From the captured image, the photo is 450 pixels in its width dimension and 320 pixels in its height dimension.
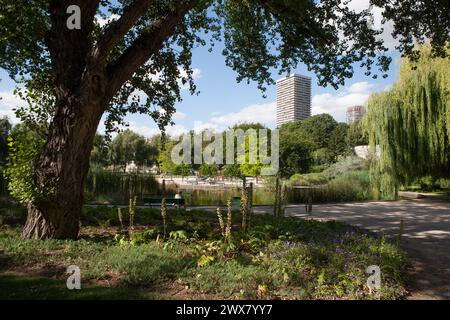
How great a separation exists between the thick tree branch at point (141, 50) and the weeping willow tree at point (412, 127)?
44.0ft

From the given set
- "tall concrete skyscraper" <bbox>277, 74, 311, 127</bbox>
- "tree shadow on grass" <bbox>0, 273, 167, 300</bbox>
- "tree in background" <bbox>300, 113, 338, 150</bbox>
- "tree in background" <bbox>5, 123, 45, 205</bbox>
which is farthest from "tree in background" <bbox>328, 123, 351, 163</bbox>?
"tree shadow on grass" <bbox>0, 273, 167, 300</bbox>

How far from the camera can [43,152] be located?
21.3 ft

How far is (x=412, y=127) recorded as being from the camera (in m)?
17.3

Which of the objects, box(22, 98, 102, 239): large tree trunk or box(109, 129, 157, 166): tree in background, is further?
box(109, 129, 157, 166): tree in background

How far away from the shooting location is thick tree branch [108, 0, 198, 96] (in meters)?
6.69

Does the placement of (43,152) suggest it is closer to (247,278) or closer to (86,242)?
(86,242)

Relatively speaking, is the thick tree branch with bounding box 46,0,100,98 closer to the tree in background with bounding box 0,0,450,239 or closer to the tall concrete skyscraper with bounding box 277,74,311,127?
the tree in background with bounding box 0,0,450,239

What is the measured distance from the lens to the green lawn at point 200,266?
4.39 metres

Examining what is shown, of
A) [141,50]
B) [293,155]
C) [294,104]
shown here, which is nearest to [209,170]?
[293,155]

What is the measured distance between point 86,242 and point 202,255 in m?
2.21

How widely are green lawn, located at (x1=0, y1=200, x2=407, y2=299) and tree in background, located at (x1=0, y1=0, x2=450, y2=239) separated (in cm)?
110

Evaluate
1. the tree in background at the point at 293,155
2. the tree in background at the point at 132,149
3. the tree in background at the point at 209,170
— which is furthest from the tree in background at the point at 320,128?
the tree in background at the point at 132,149

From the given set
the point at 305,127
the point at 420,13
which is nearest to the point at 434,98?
the point at 420,13
